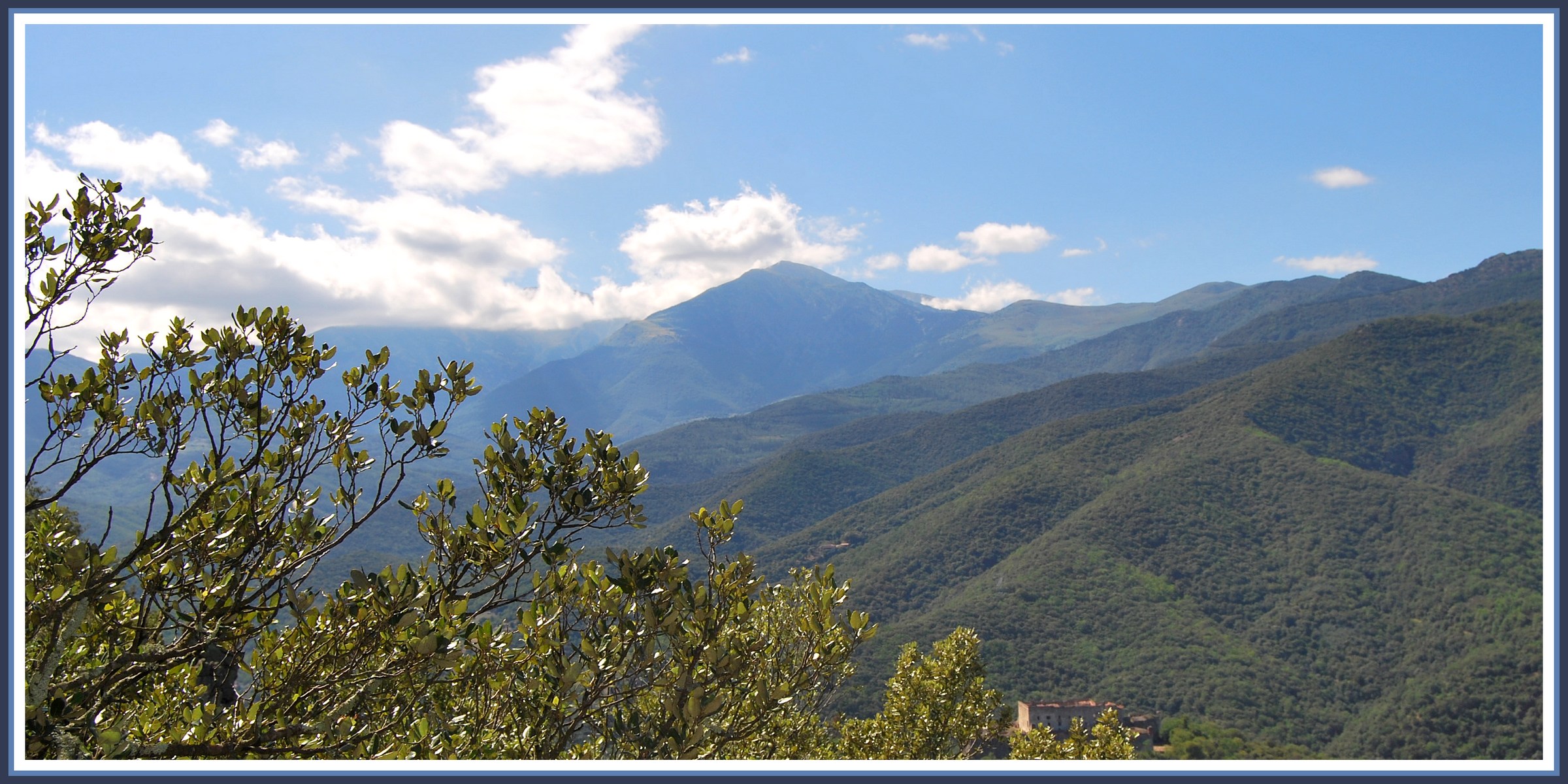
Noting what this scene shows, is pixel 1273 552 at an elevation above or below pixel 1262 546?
below

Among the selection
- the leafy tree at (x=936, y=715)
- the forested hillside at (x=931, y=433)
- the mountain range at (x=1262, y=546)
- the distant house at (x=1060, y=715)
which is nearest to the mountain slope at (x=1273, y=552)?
the mountain range at (x=1262, y=546)

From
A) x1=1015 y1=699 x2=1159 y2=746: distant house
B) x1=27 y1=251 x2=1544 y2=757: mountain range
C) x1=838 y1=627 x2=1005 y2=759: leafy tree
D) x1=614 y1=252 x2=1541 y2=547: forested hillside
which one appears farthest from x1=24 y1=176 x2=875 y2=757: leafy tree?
x1=614 y1=252 x2=1541 y2=547: forested hillside

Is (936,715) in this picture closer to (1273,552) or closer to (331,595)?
(331,595)

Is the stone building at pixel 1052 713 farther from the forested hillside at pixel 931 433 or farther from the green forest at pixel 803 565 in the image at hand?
the forested hillside at pixel 931 433

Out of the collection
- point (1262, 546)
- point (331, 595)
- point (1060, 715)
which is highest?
point (331, 595)

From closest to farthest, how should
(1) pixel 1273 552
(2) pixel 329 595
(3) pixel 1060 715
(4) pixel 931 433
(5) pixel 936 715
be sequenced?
(2) pixel 329 595 < (5) pixel 936 715 < (3) pixel 1060 715 < (1) pixel 1273 552 < (4) pixel 931 433

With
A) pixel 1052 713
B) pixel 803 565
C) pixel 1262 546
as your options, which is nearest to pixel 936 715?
pixel 1052 713

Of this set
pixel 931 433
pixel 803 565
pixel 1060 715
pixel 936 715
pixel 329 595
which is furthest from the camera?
pixel 931 433

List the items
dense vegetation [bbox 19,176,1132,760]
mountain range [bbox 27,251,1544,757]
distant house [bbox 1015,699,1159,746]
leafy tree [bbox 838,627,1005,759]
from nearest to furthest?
dense vegetation [bbox 19,176,1132,760], leafy tree [bbox 838,627,1005,759], distant house [bbox 1015,699,1159,746], mountain range [bbox 27,251,1544,757]

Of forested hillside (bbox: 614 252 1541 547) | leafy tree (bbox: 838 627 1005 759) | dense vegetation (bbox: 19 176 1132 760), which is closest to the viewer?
dense vegetation (bbox: 19 176 1132 760)

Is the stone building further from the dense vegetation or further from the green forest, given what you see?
the dense vegetation
